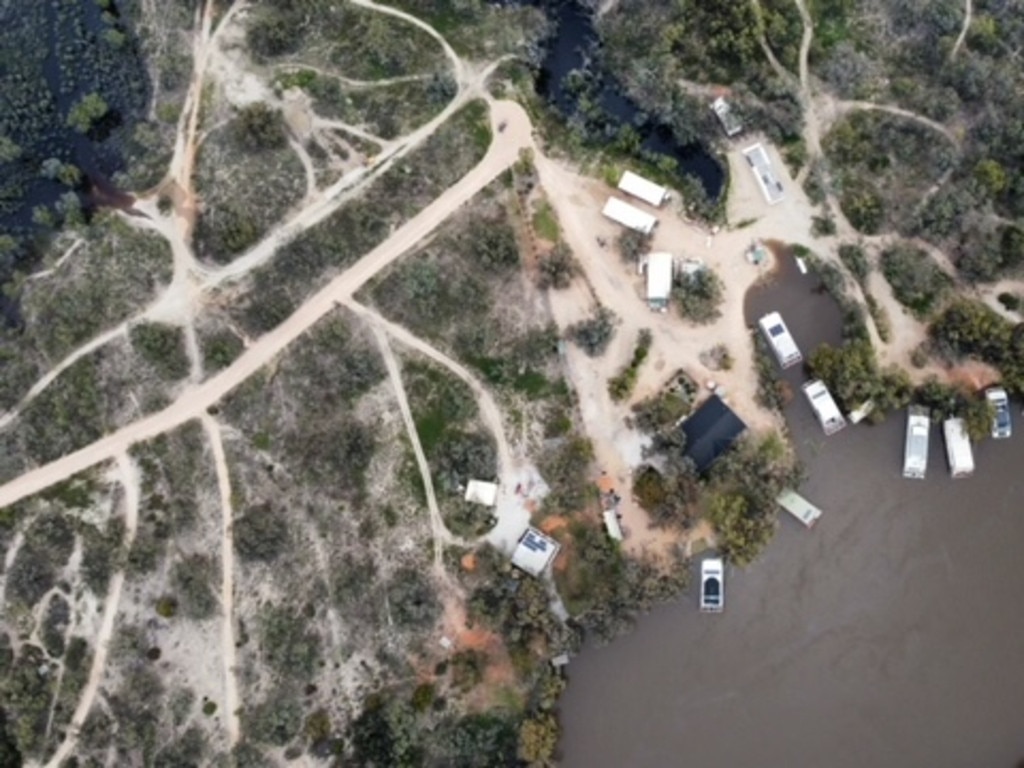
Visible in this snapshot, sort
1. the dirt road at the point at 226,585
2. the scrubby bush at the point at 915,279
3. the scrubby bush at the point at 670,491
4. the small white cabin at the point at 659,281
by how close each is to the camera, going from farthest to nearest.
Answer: the scrubby bush at the point at 915,279, the small white cabin at the point at 659,281, the scrubby bush at the point at 670,491, the dirt road at the point at 226,585

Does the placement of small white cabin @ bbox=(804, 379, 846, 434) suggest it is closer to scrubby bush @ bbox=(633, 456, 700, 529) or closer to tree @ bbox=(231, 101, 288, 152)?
scrubby bush @ bbox=(633, 456, 700, 529)

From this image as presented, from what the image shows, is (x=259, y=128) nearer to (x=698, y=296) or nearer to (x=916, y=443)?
(x=698, y=296)

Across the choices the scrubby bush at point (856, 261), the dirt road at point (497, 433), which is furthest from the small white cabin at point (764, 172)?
the dirt road at point (497, 433)

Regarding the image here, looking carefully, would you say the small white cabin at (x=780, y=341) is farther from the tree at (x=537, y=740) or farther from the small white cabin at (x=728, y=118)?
the tree at (x=537, y=740)

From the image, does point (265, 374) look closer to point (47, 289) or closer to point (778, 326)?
point (47, 289)

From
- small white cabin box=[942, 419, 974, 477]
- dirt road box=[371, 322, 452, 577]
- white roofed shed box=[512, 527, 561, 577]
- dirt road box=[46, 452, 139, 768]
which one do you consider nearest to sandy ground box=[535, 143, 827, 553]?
white roofed shed box=[512, 527, 561, 577]

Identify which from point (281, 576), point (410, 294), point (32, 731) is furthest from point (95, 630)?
point (410, 294)
